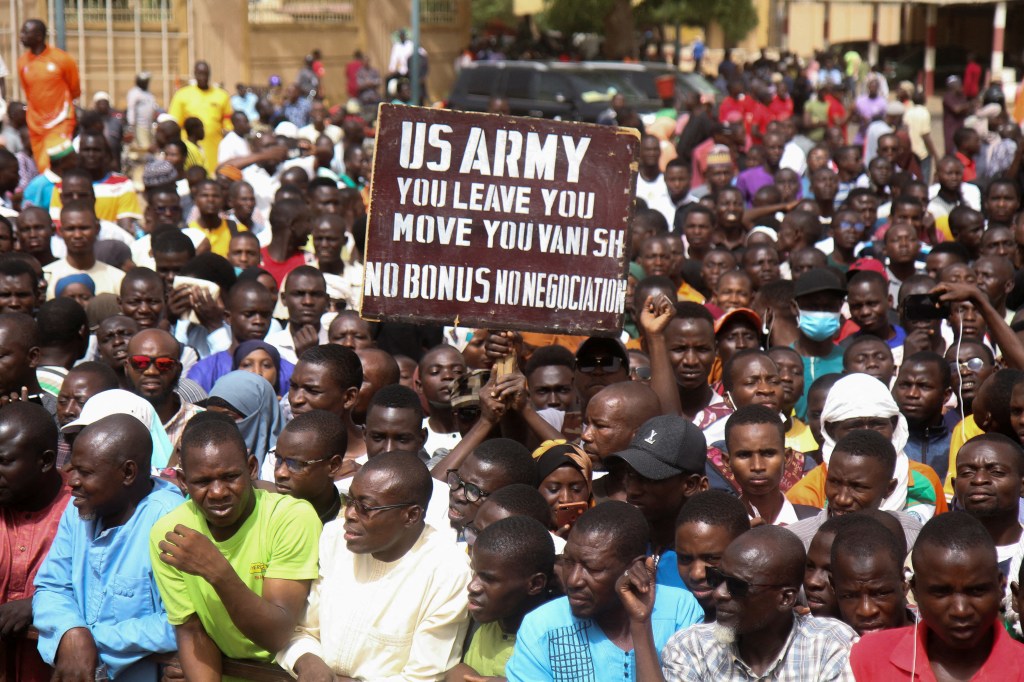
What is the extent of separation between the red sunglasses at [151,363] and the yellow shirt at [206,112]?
9871mm

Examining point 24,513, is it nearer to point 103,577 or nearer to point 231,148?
point 103,577

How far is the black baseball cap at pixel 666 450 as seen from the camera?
4.94 meters

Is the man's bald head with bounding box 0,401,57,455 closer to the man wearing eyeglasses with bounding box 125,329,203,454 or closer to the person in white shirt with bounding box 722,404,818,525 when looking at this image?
the man wearing eyeglasses with bounding box 125,329,203,454

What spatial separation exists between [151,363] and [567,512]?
2.32 metres

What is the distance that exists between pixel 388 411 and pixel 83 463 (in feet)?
4.64

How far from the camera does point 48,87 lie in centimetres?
1366

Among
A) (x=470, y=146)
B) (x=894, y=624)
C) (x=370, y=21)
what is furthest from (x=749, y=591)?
(x=370, y=21)

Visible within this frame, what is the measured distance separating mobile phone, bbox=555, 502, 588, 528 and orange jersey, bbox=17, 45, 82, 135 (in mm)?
10072

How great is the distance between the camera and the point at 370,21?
106 ft

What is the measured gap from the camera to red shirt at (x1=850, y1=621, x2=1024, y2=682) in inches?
147

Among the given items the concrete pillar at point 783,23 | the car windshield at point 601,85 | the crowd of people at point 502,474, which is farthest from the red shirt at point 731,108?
the concrete pillar at point 783,23

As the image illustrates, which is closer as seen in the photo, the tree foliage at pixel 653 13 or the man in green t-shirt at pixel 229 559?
the man in green t-shirt at pixel 229 559

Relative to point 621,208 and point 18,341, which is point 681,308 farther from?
point 18,341

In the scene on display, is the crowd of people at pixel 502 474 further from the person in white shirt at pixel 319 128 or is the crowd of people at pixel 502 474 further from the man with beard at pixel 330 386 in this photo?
the person in white shirt at pixel 319 128
